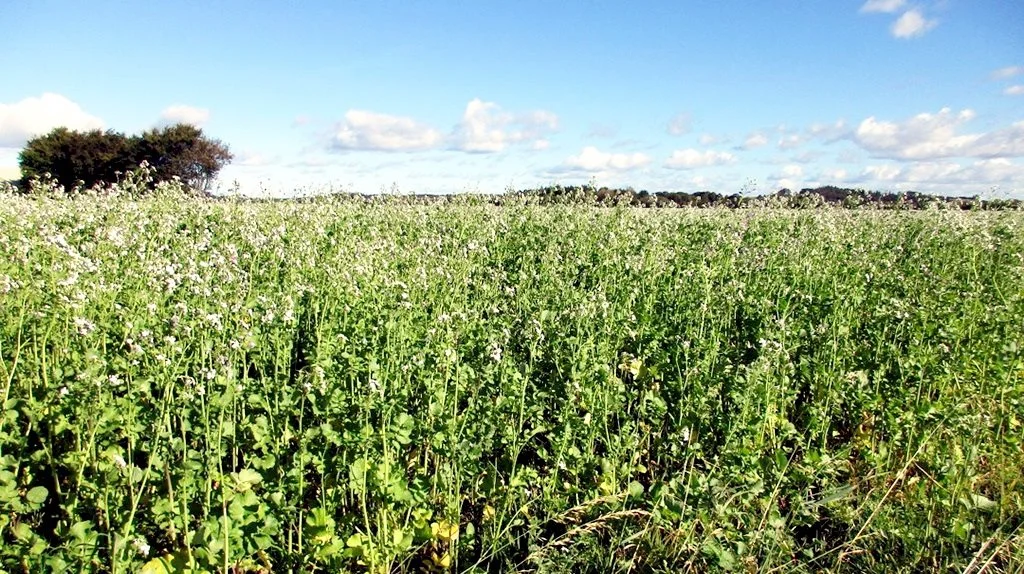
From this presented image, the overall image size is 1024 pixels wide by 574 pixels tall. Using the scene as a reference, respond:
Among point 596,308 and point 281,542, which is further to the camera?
point 596,308

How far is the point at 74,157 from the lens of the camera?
3659cm

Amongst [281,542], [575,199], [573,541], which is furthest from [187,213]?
[573,541]

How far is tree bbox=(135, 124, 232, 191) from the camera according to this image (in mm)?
38406

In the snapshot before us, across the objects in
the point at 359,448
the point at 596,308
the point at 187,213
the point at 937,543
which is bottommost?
the point at 937,543

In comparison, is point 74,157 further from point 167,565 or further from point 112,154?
point 167,565

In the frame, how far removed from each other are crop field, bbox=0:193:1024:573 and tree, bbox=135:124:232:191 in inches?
1451

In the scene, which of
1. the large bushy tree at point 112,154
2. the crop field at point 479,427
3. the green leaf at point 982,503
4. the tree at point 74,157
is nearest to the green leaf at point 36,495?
the crop field at point 479,427

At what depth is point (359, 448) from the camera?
123 inches

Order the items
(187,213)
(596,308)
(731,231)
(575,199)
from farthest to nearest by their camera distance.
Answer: (575,199), (731,231), (187,213), (596,308)

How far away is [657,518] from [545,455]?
78 centimetres

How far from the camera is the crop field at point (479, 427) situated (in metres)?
2.97

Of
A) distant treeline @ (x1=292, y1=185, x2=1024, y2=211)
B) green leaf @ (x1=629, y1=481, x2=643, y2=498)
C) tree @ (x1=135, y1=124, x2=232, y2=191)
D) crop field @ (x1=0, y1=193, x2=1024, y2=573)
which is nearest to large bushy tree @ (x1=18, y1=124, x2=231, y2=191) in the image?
tree @ (x1=135, y1=124, x2=232, y2=191)

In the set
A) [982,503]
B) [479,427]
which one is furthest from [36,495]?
[982,503]

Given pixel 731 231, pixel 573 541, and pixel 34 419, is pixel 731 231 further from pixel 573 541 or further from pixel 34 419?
pixel 34 419
